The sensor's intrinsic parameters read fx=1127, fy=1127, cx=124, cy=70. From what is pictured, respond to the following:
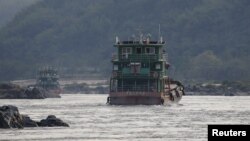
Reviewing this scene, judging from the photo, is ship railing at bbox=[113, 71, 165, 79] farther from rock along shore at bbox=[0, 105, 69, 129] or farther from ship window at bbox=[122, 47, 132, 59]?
rock along shore at bbox=[0, 105, 69, 129]

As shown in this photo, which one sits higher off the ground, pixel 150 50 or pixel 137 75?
pixel 150 50

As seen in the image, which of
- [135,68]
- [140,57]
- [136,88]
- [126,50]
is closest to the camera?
[136,88]

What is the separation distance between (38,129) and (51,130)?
1.73 m

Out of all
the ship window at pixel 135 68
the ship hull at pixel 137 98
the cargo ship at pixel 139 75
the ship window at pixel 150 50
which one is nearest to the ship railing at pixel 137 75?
the cargo ship at pixel 139 75

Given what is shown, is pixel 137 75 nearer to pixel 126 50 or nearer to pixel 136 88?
pixel 136 88

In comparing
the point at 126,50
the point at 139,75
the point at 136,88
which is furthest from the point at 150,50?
the point at 136,88

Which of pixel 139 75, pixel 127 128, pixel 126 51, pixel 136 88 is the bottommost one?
pixel 127 128

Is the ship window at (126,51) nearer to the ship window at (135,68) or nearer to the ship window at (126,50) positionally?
the ship window at (126,50)

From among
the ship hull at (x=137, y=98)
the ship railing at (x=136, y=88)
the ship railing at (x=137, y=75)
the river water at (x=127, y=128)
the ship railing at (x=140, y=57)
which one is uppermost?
the ship railing at (x=140, y=57)

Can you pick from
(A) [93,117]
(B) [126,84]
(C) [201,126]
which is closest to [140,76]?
(B) [126,84]

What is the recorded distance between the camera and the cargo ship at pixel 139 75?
13762 cm

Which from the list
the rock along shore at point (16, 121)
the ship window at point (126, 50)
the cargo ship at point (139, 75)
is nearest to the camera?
the rock along shore at point (16, 121)

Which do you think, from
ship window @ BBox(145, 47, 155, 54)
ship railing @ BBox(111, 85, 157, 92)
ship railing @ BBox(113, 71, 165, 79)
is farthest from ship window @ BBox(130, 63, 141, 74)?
ship window @ BBox(145, 47, 155, 54)

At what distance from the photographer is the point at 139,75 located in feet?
459
